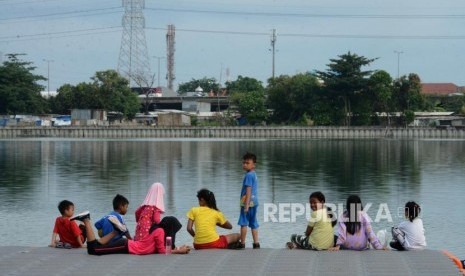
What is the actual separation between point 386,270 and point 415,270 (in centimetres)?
40

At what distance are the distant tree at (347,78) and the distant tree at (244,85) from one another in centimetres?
4263

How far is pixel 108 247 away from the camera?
46.4ft

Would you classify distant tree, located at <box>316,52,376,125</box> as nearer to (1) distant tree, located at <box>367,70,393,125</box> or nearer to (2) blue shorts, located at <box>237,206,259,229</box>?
(1) distant tree, located at <box>367,70,393,125</box>

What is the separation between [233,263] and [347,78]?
96840 mm

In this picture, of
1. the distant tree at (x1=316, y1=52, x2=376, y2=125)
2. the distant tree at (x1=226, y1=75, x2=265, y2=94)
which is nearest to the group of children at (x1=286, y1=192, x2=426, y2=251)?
the distant tree at (x1=316, y1=52, x2=376, y2=125)

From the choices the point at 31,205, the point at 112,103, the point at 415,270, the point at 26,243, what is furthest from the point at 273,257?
the point at 112,103

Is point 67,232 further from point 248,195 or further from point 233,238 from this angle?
point 248,195

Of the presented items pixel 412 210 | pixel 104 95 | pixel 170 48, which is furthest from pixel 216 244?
pixel 170 48

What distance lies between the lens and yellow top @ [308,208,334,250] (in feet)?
48.4

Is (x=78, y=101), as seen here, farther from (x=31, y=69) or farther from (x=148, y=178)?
(x=148, y=178)

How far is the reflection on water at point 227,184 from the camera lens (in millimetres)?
25566

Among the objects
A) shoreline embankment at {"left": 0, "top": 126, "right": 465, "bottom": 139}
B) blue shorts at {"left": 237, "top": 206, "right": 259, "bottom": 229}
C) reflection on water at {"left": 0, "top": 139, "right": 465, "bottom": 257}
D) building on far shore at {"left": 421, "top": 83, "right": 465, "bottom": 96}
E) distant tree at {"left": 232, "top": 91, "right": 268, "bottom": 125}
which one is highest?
building on far shore at {"left": 421, "top": 83, "right": 465, "bottom": 96}

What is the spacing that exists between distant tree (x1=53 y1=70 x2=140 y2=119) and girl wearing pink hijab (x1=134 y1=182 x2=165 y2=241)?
11593 cm

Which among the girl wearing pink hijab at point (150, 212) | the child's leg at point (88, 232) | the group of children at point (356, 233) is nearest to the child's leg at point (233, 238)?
the group of children at point (356, 233)
